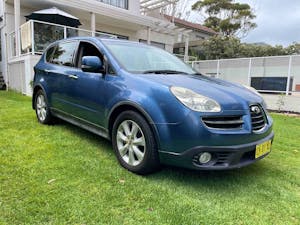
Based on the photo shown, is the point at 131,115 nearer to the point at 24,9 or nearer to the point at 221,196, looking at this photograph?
the point at 221,196

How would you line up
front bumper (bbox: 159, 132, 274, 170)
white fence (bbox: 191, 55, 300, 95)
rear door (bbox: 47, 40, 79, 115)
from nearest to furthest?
front bumper (bbox: 159, 132, 274, 170)
rear door (bbox: 47, 40, 79, 115)
white fence (bbox: 191, 55, 300, 95)

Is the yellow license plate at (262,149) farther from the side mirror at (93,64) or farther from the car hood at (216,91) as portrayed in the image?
the side mirror at (93,64)

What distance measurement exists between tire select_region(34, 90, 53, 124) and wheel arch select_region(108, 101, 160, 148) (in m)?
1.99

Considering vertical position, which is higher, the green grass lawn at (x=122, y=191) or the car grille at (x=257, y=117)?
the car grille at (x=257, y=117)

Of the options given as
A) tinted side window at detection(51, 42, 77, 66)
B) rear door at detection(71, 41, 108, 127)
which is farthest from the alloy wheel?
tinted side window at detection(51, 42, 77, 66)

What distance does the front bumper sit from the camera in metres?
2.43

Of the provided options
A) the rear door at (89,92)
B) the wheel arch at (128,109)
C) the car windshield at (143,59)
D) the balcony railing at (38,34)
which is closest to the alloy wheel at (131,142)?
the wheel arch at (128,109)

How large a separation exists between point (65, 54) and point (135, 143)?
229 centimetres

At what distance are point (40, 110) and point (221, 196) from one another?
12.5 feet

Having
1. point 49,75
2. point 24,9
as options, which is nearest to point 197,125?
point 49,75

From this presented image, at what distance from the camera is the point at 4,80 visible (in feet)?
38.9

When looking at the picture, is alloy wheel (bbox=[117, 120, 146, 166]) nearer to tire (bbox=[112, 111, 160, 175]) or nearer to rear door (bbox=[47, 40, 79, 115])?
tire (bbox=[112, 111, 160, 175])

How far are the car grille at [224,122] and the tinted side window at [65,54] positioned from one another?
8.11 feet

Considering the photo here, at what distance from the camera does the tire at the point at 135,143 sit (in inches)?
105
